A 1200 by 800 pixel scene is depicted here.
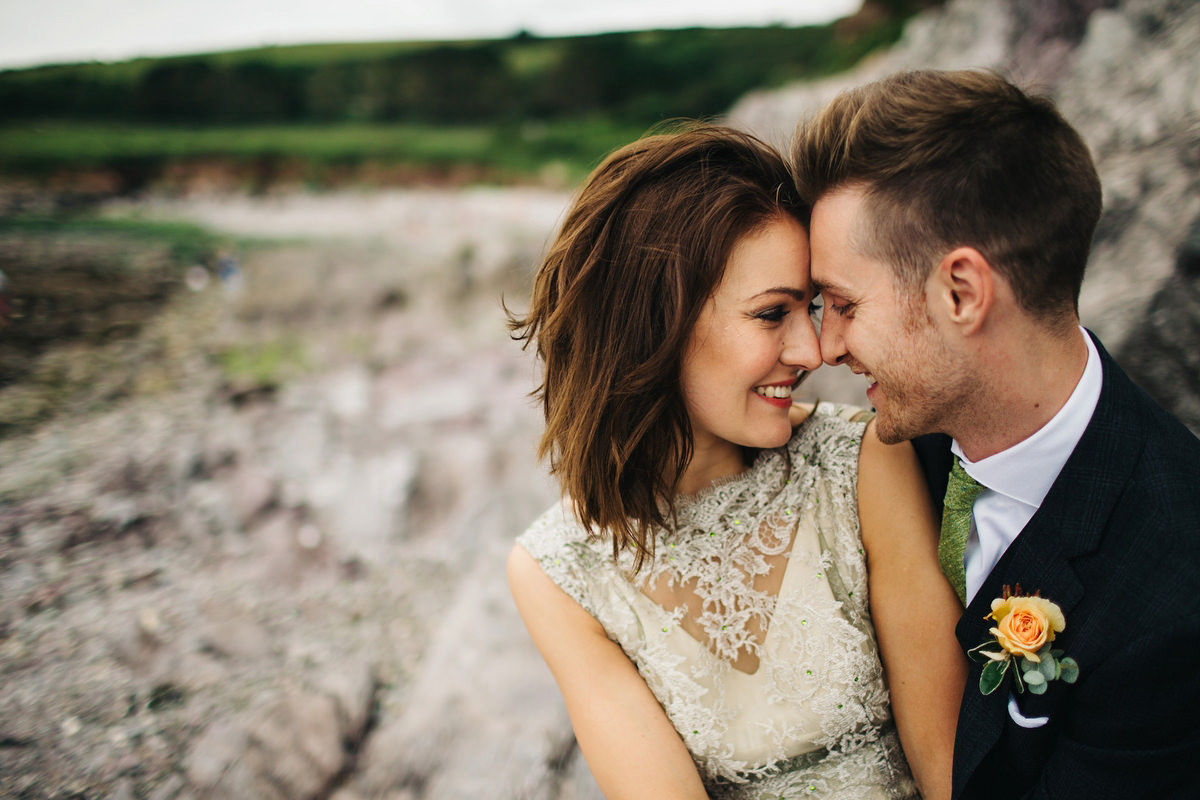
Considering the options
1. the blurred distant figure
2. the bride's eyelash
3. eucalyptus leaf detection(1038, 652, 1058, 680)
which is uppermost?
the blurred distant figure

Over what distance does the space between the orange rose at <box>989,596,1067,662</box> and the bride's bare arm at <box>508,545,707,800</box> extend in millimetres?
856

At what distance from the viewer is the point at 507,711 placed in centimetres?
238

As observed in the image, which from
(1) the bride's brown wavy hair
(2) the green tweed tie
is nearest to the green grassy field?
(1) the bride's brown wavy hair

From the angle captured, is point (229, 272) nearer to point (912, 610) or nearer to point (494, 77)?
point (494, 77)

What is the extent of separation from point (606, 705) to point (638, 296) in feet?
3.57

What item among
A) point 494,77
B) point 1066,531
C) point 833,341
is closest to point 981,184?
point 833,341

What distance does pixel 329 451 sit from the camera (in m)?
2.55

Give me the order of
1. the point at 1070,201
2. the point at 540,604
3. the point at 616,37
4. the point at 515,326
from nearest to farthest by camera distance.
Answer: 1. the point at 1070,201
2. the point at 540,604
3. the point at 515,326
4. the point at 616,37

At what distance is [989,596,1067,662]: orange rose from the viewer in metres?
1.30

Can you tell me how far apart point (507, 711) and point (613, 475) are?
110 cm

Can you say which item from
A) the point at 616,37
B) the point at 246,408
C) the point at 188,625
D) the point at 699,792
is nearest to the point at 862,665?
the point at 699,792

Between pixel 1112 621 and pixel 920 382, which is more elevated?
pixel 920 382

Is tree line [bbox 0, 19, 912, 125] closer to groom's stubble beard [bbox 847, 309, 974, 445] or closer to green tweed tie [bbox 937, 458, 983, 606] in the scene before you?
groom's stubble beard [bbox 847, 309, 974, 445]

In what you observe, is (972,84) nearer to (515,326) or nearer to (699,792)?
(515,326)
